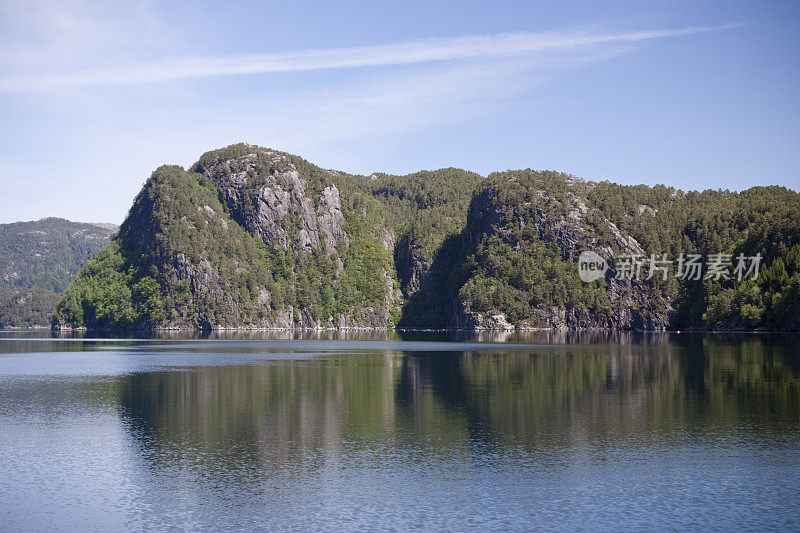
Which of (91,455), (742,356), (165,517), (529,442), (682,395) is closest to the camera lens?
(165,517)

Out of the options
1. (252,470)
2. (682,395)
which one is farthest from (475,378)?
(252,470)

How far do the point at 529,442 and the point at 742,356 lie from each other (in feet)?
262

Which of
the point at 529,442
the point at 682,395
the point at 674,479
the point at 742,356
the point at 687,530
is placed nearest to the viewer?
the point at 687,530

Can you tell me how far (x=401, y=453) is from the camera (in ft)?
144

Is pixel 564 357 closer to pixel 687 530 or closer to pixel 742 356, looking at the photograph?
pixel 742 356

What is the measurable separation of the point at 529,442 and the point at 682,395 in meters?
27.5

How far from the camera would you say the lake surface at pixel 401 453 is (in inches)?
1281

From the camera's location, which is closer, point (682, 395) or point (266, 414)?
point (266, 414)

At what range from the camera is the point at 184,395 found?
69.4 metres

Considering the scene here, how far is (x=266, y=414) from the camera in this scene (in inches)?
2267

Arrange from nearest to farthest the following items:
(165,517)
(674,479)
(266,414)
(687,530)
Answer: (687,530) → (165,517) → (674,479) → (266,414)

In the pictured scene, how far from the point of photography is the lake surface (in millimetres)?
32531

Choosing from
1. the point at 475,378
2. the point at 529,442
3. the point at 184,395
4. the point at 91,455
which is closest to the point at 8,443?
the point at 91,455

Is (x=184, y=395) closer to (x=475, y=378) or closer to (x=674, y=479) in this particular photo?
(x=475, y=378)
